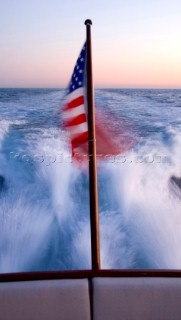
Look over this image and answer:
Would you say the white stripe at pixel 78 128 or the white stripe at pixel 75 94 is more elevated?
the white stripe at pixel 75 94

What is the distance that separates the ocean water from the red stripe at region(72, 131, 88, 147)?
0.84m

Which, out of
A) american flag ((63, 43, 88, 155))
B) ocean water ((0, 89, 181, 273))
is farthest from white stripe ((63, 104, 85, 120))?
ocean water ((0, 89, 181, 273))

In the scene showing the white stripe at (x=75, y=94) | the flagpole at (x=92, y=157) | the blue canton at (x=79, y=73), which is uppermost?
the blue canton at (x=79, y=73)

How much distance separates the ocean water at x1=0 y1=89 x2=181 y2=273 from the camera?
4023 mm

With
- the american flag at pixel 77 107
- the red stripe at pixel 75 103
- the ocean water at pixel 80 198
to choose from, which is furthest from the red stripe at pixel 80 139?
the ocean water at pixel 80 198

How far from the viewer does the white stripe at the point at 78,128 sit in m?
1.75

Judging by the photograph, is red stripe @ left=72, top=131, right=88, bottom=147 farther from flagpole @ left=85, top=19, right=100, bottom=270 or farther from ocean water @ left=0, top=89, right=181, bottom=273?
ocean water @ left=0, top=89, right=181, bottom=273

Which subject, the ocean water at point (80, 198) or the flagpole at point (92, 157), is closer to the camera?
the flagpole at point (92, 157)

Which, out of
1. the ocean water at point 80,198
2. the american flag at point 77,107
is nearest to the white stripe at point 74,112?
the american flag at point 77,107

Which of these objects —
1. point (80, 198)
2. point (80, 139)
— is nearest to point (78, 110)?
point (80, 139)

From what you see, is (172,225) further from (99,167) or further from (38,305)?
(38,305)

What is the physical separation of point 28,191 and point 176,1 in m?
2.74

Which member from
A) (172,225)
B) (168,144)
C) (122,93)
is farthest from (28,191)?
(122,93)

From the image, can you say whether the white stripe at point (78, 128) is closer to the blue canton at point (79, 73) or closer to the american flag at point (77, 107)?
the american flag at point (77, 107)
